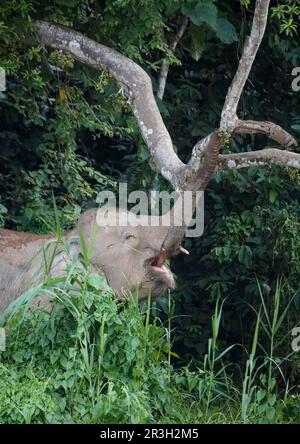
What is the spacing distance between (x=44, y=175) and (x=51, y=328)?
340cm

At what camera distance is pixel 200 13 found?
893 cm

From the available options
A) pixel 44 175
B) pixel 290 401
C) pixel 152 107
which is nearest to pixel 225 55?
pixel 44 175

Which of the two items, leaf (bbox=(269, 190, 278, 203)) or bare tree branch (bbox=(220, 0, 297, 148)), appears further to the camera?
leaf (bbox=(269, 190, 278, 203))

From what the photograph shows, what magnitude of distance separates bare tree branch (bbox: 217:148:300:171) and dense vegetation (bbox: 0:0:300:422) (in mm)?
385

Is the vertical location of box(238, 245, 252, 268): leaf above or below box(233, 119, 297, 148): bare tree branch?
below

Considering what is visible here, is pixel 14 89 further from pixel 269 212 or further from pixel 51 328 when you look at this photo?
pixel 51 328

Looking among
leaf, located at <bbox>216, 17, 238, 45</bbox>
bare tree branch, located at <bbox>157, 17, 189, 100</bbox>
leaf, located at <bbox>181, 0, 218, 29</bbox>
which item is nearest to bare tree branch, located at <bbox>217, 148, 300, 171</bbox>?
leaf, located at <bbox>181, 0, 218, 29</bbox>

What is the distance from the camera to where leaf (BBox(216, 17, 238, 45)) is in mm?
9586

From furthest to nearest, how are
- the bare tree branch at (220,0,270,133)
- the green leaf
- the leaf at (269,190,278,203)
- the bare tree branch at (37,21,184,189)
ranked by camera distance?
the leaf at (269,190,278,203)
the green leaf
the bare tree branch at (37,21,184,189)
the bare tree branch at (220,0,270,133)

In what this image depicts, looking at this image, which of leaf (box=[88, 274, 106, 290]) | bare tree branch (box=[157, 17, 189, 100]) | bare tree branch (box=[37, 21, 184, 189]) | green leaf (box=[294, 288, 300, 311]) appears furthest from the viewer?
green leaf (box=[294, 288, 300, 311])

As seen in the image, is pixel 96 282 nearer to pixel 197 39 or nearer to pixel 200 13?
pixel 200 13

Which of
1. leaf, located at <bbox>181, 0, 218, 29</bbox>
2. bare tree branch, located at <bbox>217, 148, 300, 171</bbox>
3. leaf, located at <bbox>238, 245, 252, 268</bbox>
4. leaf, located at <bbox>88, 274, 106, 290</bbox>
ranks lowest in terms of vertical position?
leaf, located at <bbox>238, 245, 252, 268</bbox>

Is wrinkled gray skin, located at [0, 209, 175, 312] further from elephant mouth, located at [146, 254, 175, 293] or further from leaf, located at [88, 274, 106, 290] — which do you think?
leaf, located at [88, 274, 106, 290]

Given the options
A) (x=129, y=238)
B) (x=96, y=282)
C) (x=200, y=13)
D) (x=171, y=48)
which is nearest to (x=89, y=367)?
(x=96, y=282)
